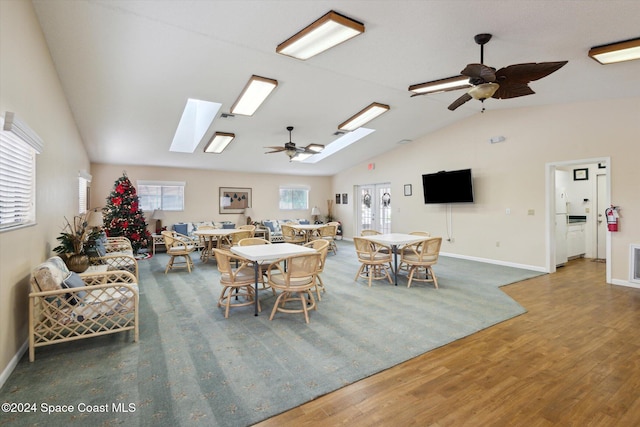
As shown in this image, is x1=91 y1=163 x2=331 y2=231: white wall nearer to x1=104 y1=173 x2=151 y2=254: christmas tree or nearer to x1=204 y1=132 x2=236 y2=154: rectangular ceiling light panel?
x1=104 y1=173 x2=151 y2=254: christmas tree

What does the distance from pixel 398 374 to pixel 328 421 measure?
76cm

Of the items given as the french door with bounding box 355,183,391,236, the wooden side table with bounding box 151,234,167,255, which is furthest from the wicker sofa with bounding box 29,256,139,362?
the french door with bounding box 355,183,391,236

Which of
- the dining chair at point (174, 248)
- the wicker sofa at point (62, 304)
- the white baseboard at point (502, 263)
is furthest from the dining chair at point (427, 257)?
the dining chair at point (174, 248)

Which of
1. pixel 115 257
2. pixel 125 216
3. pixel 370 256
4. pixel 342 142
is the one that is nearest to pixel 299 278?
pixel 370 256

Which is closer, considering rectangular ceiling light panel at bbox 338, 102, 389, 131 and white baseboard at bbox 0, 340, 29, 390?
white baseboard at bbox 0, 340, 29, 390

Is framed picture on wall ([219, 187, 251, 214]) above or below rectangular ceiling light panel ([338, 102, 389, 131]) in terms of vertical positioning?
below

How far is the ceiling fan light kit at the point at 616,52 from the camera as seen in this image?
3.15 metres

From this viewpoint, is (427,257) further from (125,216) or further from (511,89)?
(125,216)

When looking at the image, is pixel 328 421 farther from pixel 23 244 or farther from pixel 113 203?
pixel 113 203

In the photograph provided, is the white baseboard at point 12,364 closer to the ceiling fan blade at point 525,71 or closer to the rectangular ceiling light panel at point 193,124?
the rectangular ceiling light panel at point 193,124

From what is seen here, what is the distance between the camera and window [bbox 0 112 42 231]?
2250mm

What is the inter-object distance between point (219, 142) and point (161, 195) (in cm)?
314

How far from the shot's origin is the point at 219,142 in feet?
23.0

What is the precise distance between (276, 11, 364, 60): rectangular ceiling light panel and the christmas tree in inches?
233
